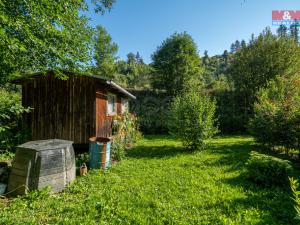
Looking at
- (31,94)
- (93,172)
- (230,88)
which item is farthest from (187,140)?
(230,88)

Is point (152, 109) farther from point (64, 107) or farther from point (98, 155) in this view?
point (98, 155)

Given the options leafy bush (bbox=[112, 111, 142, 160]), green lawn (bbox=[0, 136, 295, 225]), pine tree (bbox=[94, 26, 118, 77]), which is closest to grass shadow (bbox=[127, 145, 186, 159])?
leafy bush (bbox=[112, 111, 142, 160])

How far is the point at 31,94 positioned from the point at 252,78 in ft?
52.7

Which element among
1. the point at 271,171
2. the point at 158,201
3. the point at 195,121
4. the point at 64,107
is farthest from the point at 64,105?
the point at 271,171

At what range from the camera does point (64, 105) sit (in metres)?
8.06

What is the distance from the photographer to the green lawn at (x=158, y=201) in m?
3.43

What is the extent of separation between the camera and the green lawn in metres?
3.43

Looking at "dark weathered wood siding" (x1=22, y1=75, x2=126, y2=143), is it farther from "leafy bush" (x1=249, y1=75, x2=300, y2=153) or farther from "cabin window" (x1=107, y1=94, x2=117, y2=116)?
"leafy bush" (x1=249, y1=75, x2=300, y2=153)

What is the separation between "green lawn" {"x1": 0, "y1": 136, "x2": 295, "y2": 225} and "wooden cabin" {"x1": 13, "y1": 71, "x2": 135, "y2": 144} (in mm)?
2728

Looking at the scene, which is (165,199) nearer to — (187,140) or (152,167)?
(152,167)

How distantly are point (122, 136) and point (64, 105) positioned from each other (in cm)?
284

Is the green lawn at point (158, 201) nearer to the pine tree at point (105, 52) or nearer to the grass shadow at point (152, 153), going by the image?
the grass shadow at point (152, 153)

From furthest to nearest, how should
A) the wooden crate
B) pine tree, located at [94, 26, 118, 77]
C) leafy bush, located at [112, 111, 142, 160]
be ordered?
pine tree, located at [94, 26, 118, 77]
leafy bush, located at [112, 111, 142, 160]
the wooden crate

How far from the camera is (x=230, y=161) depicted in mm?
6973
